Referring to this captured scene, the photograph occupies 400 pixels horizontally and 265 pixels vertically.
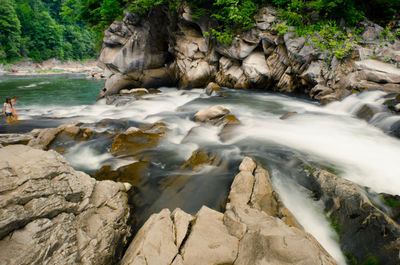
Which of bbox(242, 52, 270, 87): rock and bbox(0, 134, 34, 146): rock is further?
→ bbox(242, 52, 270, 87): rock

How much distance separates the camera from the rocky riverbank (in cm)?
4432

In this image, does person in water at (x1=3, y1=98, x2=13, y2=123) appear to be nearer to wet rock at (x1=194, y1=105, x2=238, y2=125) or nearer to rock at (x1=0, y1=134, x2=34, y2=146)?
rock at (x1=0, y1=134, x2=34, y2=146)

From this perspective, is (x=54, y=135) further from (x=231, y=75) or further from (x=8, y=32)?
(x=8, y=32)

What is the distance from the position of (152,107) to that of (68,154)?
→ 5.88 meters

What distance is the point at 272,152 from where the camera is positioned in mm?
4957

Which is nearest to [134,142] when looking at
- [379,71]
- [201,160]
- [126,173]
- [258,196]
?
[126,173]

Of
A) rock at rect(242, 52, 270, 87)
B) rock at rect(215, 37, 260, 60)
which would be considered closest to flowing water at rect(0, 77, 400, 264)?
rock at rect(242, 52, 270, 87)

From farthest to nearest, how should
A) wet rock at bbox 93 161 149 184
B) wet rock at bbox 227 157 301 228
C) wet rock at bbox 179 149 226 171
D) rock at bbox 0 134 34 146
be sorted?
rock at bbox 0 134 34 146 < wet rock at bbox 179 149 226 171 < wet rock at bbox 93 161 149 184 < wet rock at bbox 227 157 301 228

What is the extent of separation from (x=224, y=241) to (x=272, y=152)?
3255 millimetres

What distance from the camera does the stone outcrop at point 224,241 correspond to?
194 cm

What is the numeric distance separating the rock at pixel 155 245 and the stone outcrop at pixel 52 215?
15.7 inches

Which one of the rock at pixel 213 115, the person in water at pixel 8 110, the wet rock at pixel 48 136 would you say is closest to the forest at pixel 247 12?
the rock at pixel 213 115

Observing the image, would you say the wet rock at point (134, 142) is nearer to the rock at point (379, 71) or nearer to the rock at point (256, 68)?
the rock at point (256, 68)

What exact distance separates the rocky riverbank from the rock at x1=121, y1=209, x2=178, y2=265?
38.9m
